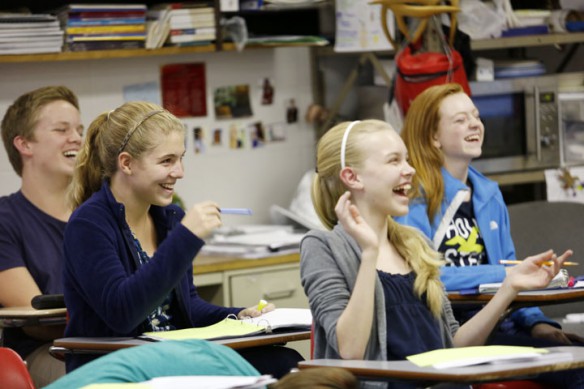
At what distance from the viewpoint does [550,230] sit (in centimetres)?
401

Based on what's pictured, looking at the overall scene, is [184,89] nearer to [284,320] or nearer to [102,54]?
[102,54]

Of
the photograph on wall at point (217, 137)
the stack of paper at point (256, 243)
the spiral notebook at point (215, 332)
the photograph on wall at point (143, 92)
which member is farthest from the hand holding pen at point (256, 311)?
the photograph on wall at point (217, 137)

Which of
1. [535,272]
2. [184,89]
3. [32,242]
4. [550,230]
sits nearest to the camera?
[535,272]

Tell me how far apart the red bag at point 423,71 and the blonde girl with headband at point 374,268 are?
1712 mm

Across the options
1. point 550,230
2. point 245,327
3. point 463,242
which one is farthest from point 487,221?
point 245,327

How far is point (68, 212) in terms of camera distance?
401cm

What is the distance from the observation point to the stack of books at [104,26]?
14.7 ft

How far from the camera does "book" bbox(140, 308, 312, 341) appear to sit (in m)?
2.84

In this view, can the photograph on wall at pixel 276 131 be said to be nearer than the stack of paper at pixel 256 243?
No

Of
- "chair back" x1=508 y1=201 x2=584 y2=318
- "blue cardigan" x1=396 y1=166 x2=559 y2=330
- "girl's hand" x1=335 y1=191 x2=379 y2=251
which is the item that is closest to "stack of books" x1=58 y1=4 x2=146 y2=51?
"blue cardigan" x1=396 y1=166 x2=559 y2=330

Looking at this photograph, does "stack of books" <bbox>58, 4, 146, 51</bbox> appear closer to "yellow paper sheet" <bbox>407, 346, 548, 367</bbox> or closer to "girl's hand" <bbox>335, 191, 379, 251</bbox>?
"girl's hand" <bbox>335, 191, 379, 251</bbox>

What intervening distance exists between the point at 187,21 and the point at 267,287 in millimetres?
1131

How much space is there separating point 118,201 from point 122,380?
1032 mm

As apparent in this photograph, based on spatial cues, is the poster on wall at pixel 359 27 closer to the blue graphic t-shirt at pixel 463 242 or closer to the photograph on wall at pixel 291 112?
the photograph on wall at pixel 291 112
